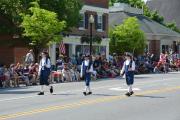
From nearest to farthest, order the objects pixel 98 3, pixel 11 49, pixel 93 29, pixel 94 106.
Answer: pixel 94 106
pixel 11 49
pixel 93 29
pixel 98 3

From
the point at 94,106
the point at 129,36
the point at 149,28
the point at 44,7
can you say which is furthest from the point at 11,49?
the point at 94,106

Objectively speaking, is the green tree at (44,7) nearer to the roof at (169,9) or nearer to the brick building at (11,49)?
the brick building at (11,49)

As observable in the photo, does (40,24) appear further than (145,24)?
No

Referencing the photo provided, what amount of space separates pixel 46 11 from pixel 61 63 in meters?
3.45

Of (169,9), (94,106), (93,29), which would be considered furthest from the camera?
(169,9)

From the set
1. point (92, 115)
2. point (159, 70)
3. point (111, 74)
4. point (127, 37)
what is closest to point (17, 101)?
point (92, 115)

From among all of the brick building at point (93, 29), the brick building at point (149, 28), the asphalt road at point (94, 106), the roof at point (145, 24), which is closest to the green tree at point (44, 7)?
the brick building at point (93, 29)

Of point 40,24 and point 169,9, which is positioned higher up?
point 169,9

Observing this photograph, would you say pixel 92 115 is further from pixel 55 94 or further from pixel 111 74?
pixel 111 74

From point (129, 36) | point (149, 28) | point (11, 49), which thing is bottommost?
point (11, 49)

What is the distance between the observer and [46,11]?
3309cm

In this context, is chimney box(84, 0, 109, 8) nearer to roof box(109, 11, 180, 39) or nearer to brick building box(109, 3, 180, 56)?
roof box(109, 11, 180, 39)

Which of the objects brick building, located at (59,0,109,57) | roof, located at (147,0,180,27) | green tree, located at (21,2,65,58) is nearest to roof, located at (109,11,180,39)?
brick building, located at (59,0,109,57)

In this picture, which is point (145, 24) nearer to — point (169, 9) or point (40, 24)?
point (40, 24)
